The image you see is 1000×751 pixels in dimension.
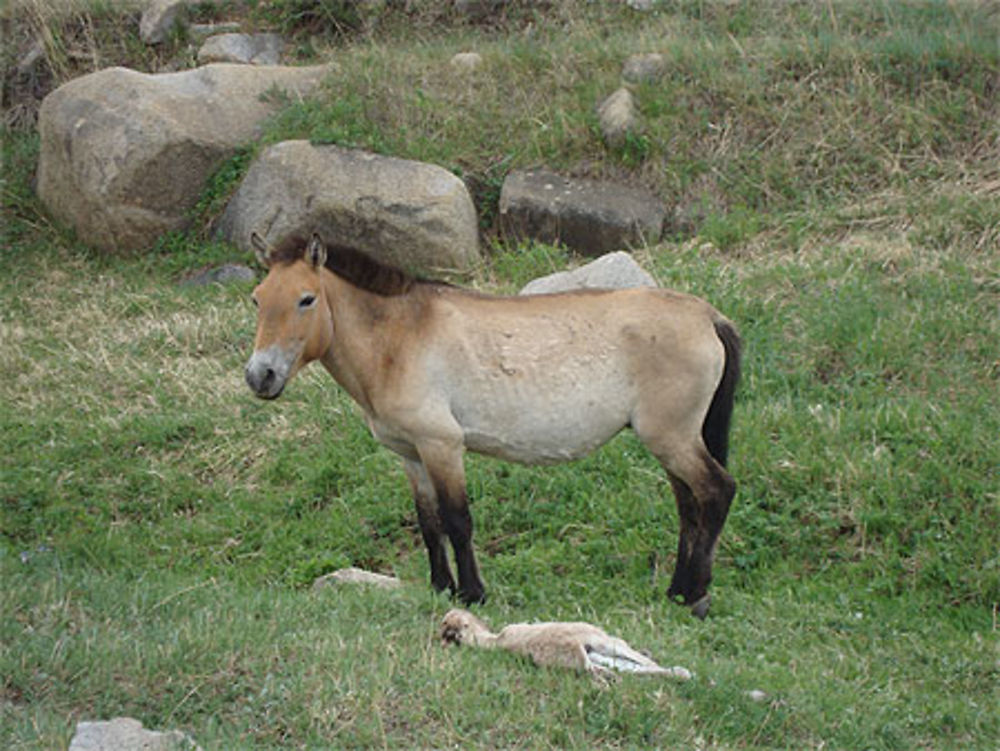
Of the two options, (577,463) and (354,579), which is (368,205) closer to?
(577,463)

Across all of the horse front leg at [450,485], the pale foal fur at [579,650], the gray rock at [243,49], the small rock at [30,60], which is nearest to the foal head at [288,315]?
the horse front leg at [450,485]

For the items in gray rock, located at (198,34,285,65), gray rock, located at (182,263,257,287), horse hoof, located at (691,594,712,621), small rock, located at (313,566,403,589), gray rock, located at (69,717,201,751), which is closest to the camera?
gray rock, located at (69,717,201,751)

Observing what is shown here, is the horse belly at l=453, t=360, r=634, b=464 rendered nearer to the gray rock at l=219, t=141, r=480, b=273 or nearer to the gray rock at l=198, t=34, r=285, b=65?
the gray rock at l=219, t=141, r=480, b=273

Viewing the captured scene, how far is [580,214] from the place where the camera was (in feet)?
44.0

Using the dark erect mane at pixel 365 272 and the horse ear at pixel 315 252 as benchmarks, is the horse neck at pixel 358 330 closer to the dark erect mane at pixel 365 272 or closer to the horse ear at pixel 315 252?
the dark erect mane at pixel 365 272

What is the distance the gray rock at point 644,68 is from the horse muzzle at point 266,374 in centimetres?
851

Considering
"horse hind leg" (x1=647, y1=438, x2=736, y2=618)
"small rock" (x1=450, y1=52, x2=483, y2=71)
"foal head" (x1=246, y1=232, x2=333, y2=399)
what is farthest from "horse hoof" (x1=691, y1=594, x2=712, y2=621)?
"small rock" (x1=450, y1=52, x2=483, y2=71)

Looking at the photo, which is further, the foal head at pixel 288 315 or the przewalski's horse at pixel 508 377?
the przewalski's horse at pixel 508 377

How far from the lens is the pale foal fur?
18.7 ft

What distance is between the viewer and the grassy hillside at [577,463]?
562 cm

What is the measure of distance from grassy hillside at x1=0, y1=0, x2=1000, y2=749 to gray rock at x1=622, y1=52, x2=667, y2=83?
128mm

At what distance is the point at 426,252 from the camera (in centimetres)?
1344

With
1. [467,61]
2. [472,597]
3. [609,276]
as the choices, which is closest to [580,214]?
[609,276]

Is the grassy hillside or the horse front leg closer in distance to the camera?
the grassy hillside
